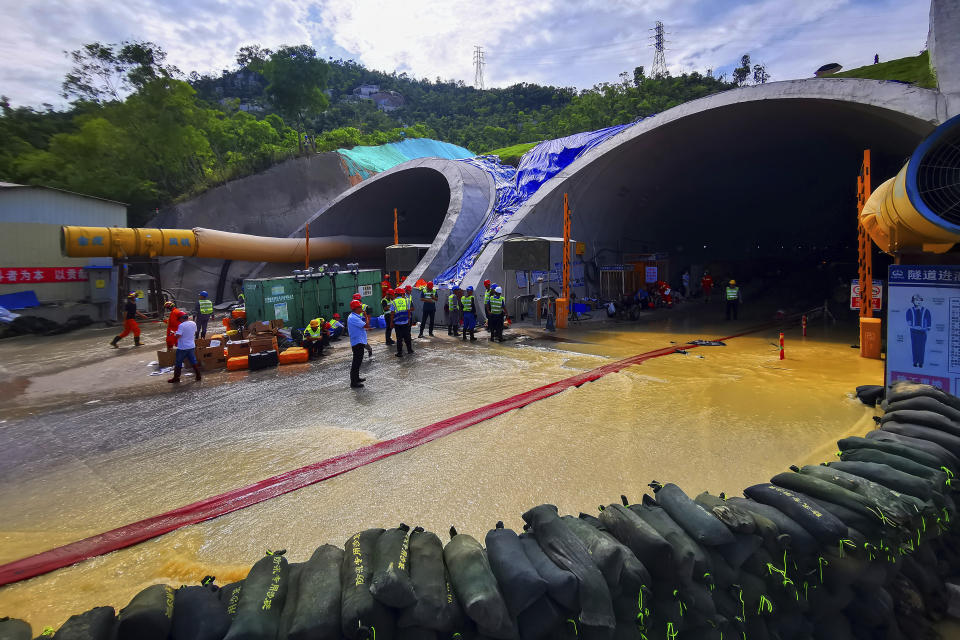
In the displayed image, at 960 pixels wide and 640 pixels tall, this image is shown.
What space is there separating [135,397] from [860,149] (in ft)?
86.5

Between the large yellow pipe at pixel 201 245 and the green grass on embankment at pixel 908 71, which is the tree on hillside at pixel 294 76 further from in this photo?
the green grass on embankment at pixel 908 71

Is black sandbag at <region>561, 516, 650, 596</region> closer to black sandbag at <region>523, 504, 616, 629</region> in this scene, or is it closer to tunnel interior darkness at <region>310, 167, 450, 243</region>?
black sandbag at <region>523, 504, 616, 629</region>

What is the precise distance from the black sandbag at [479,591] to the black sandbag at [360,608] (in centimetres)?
43

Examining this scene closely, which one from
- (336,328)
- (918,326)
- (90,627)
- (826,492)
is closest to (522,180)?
(336,328)

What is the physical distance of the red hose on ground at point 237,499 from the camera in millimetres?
4223

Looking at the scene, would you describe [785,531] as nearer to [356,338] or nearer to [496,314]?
[356,338]

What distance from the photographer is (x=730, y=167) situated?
23.8m

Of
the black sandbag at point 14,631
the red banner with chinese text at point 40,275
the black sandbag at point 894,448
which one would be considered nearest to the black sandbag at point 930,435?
the black sandbag at point 894,448

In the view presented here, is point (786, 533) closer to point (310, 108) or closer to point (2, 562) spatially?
point (2, 562)

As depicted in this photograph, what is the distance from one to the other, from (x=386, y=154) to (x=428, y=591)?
40.1 m

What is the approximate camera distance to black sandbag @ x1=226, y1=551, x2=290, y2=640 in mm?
2414

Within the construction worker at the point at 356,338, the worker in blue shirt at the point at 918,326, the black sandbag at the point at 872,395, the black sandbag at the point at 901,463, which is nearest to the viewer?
the black sandbag at the point at 901,463

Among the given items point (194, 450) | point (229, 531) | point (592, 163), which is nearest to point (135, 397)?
point (194, 450)

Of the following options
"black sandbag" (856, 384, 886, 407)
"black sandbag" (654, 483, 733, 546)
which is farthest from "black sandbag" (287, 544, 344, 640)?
"black sandbag" (856, 384, 886, 407)
